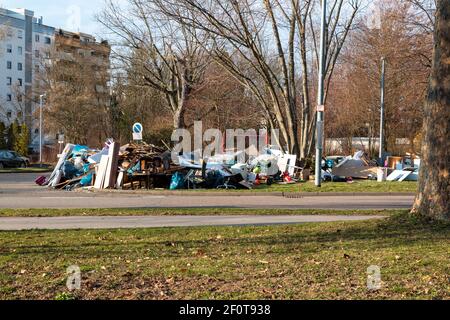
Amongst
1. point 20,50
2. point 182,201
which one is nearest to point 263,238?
point 182,201

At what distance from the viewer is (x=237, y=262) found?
688 centimetres

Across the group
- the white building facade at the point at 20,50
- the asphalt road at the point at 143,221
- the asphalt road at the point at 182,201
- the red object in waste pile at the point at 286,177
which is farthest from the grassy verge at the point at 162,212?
the white building facade at the point at 20,50

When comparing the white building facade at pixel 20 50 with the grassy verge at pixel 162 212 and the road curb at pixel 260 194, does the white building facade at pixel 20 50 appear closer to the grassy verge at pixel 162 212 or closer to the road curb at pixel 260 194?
the road curb at pixel 260 194

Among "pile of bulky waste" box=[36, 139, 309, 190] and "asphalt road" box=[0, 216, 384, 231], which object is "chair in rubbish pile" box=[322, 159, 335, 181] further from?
"asphalt road" box=[0, 216, 384, 231]

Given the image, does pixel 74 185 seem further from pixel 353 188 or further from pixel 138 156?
pixel 353 188

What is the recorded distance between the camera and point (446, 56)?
29.6 ft

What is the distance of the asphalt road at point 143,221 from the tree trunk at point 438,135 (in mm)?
2916

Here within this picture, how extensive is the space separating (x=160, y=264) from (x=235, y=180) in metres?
17.1

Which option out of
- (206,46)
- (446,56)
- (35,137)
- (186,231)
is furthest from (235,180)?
(35,137)

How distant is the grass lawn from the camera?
551cm

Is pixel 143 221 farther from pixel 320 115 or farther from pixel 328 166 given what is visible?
pixel 328 166

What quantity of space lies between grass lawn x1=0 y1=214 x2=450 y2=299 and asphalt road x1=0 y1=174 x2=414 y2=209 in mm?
6925

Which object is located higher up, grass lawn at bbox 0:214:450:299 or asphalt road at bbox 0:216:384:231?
grass lawn at bbox 0:214:450:299

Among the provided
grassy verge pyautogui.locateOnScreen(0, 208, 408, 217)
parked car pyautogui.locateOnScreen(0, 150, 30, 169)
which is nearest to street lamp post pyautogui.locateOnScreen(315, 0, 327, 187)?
grassy verge pyautogui.locateOnScreen(0, 208, 408, 217)
